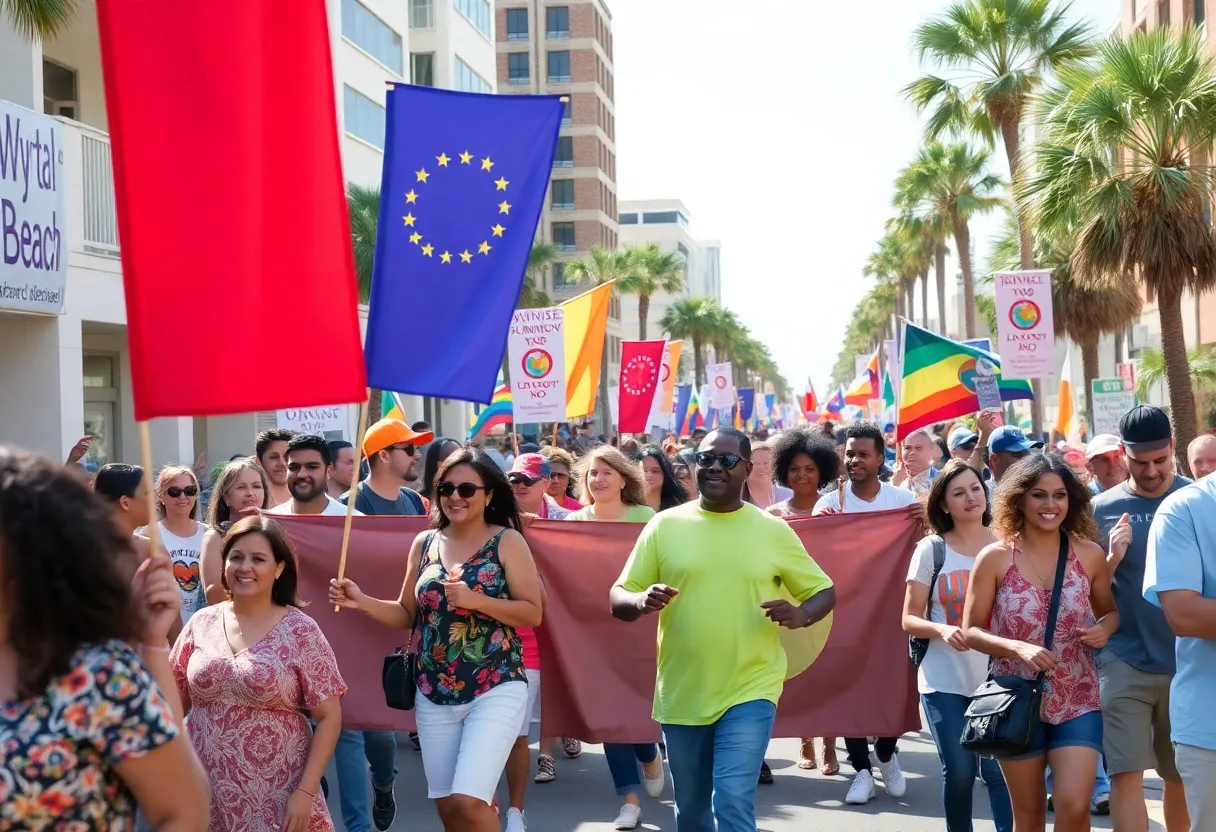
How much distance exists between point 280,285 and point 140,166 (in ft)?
1.85

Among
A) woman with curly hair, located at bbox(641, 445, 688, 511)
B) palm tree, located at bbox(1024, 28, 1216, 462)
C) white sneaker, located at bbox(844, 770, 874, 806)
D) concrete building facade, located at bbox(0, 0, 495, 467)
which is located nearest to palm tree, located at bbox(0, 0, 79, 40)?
concrete building facade, located at bbox(0, 0, 495, 467)

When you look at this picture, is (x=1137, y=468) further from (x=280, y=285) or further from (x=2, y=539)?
(x=2, y=539)

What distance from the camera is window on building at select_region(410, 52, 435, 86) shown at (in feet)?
145

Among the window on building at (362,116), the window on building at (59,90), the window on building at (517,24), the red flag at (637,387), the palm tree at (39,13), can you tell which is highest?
the window on building at (517,24)

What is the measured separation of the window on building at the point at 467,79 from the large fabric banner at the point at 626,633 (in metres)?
37.5

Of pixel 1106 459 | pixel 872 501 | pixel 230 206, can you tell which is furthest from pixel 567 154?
pixel 230 206

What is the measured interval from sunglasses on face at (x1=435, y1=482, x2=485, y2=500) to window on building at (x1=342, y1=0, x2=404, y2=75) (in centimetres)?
2917

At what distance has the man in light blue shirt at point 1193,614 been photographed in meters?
4.53

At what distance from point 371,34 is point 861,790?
30.4 metres

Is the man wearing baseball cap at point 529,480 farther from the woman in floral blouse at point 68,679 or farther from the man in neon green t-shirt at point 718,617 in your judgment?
the woman in floral blouse at point 68,679

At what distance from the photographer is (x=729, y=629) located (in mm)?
5543

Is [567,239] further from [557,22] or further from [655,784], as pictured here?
[655,784]

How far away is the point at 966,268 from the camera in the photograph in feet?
167

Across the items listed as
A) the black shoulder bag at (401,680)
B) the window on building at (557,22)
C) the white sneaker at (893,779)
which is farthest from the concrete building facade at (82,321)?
the window on building at (557,22)
